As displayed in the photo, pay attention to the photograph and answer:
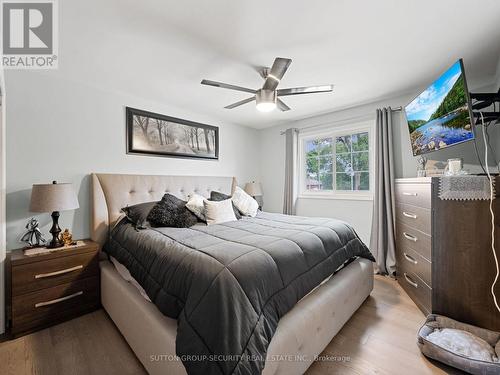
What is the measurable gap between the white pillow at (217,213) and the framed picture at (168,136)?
1.12 metres

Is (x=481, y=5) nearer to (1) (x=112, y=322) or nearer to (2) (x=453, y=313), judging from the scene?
(2) (x=453, y=313)

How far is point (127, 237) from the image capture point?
2129 mm

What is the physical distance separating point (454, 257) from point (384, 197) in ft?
4.32

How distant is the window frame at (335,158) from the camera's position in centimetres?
330

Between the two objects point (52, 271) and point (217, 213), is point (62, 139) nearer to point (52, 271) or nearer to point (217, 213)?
point (52, 271)

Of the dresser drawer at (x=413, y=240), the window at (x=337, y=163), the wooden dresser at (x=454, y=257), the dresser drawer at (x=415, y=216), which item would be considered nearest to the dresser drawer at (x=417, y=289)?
the wooden dresser at (x=454, y=257)

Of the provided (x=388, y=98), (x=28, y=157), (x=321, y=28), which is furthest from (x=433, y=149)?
(x=28, y=157)

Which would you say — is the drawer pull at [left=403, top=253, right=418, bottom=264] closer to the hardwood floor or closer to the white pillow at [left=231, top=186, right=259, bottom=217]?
the hardwood floor

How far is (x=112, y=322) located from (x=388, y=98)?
411cm

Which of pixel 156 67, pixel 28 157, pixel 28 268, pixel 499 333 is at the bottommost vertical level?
pixel 499 333

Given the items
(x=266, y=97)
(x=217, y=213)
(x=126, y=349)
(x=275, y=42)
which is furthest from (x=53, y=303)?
(x=275, y=42)

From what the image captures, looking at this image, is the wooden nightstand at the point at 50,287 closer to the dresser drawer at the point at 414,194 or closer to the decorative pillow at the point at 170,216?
the decorative pillow at the point at 170,216

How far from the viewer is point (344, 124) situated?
349 centimetres

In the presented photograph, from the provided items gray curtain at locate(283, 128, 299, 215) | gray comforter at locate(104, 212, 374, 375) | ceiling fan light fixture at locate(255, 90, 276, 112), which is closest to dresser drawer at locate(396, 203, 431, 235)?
gray comforter at locate(104, 212, 374, 375)
